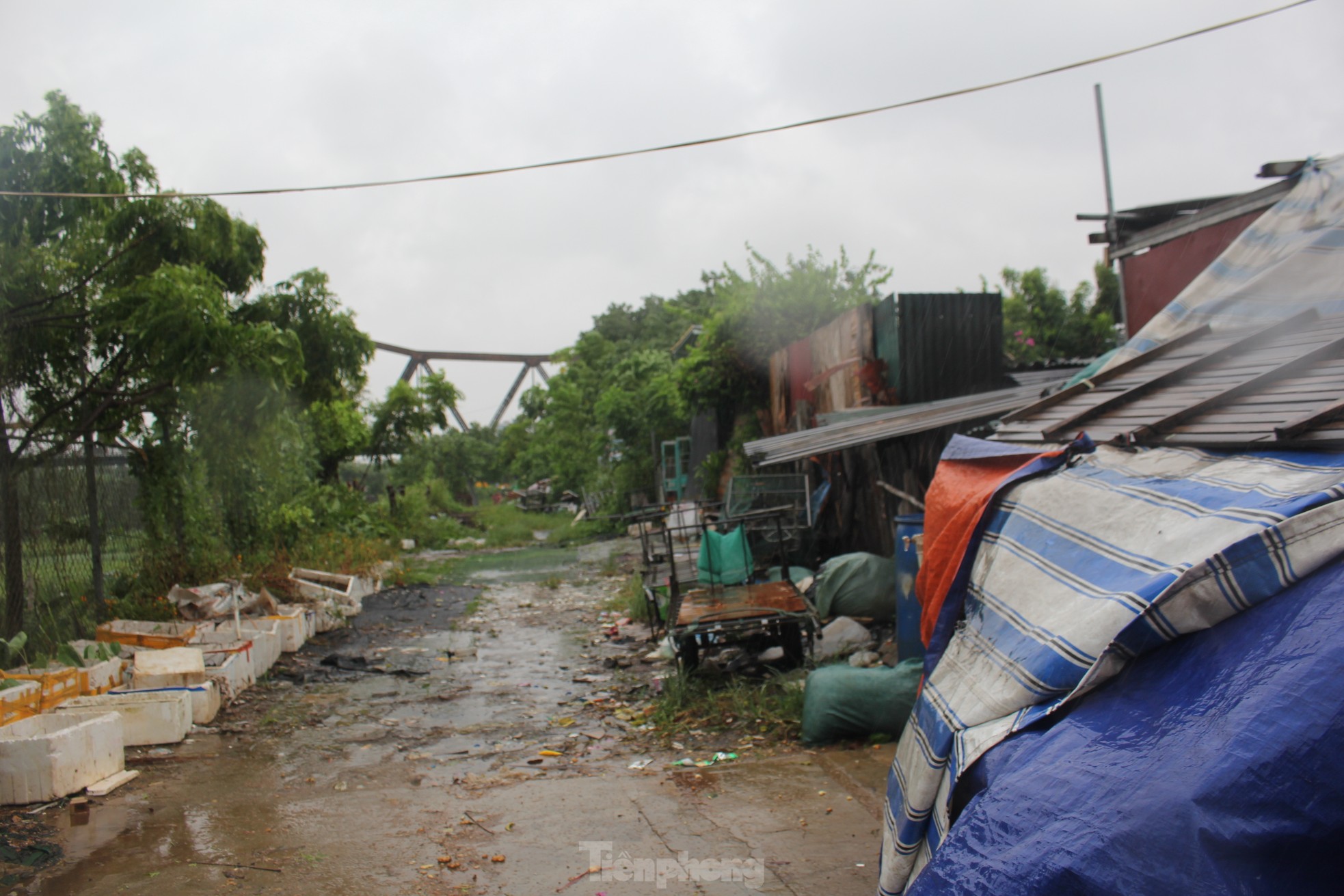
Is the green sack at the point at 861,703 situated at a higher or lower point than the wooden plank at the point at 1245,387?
lower

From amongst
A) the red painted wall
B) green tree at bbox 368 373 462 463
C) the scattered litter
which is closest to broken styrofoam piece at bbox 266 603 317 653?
the scattered litter

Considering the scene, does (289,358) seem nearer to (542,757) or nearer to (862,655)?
(542,757)

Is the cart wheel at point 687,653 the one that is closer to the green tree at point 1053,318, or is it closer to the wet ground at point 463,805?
the wet ground at point 463,805

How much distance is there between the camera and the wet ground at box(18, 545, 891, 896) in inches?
136

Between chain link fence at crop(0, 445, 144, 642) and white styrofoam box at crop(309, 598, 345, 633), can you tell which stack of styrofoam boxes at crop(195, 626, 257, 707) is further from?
white styrofoam box at crop(309, 598, 345, 633)

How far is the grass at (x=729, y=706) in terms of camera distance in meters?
5.47

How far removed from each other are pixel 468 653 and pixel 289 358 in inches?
130

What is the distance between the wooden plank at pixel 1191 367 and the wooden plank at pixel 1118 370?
449 millimetres

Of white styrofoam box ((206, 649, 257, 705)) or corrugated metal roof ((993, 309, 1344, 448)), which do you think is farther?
white styrofoam box ((206, 649, 257, 705))

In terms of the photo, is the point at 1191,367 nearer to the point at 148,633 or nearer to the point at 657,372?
the point at 148,633

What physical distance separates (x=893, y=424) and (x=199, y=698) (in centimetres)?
553

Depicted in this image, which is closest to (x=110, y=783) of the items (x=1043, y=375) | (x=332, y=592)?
(x=332, y=592)

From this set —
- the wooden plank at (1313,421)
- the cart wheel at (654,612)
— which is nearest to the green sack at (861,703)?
the cart wheel at (654,612)

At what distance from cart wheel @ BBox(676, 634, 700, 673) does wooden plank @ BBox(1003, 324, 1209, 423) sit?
307 centimetres
